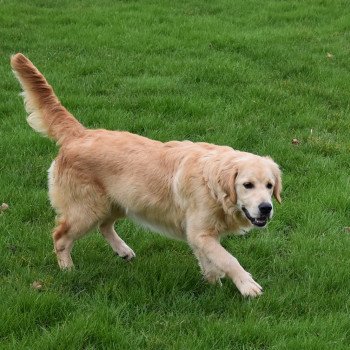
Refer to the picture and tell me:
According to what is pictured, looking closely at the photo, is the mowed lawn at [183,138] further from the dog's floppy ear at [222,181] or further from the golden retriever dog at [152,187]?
the dog's floppy ear at [222,181]

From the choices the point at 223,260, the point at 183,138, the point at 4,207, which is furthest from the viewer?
the point at 183,138

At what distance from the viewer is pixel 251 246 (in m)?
5.34

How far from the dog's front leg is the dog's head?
278 millimetres

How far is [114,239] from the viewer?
5.24 metres

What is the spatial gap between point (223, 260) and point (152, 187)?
84 centimetres

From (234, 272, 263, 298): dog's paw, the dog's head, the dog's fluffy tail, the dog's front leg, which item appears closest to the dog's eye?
the dog's head

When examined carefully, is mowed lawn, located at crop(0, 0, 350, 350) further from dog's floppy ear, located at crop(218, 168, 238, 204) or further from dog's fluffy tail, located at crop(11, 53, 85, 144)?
dog's fluffy tail, located at crop(11, 53, 85, 144)

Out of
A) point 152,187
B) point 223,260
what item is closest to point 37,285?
point 152,187

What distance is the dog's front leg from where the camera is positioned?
4.36 metres

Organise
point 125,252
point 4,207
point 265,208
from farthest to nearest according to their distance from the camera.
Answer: point 4,207 < point 125,252 < point 265,208

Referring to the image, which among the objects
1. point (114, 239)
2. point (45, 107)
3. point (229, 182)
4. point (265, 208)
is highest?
point (45, 107)

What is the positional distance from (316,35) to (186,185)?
8.07m

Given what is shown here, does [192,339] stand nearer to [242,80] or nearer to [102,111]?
[102,111]

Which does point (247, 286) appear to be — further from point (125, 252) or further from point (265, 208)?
point (125, 252)
